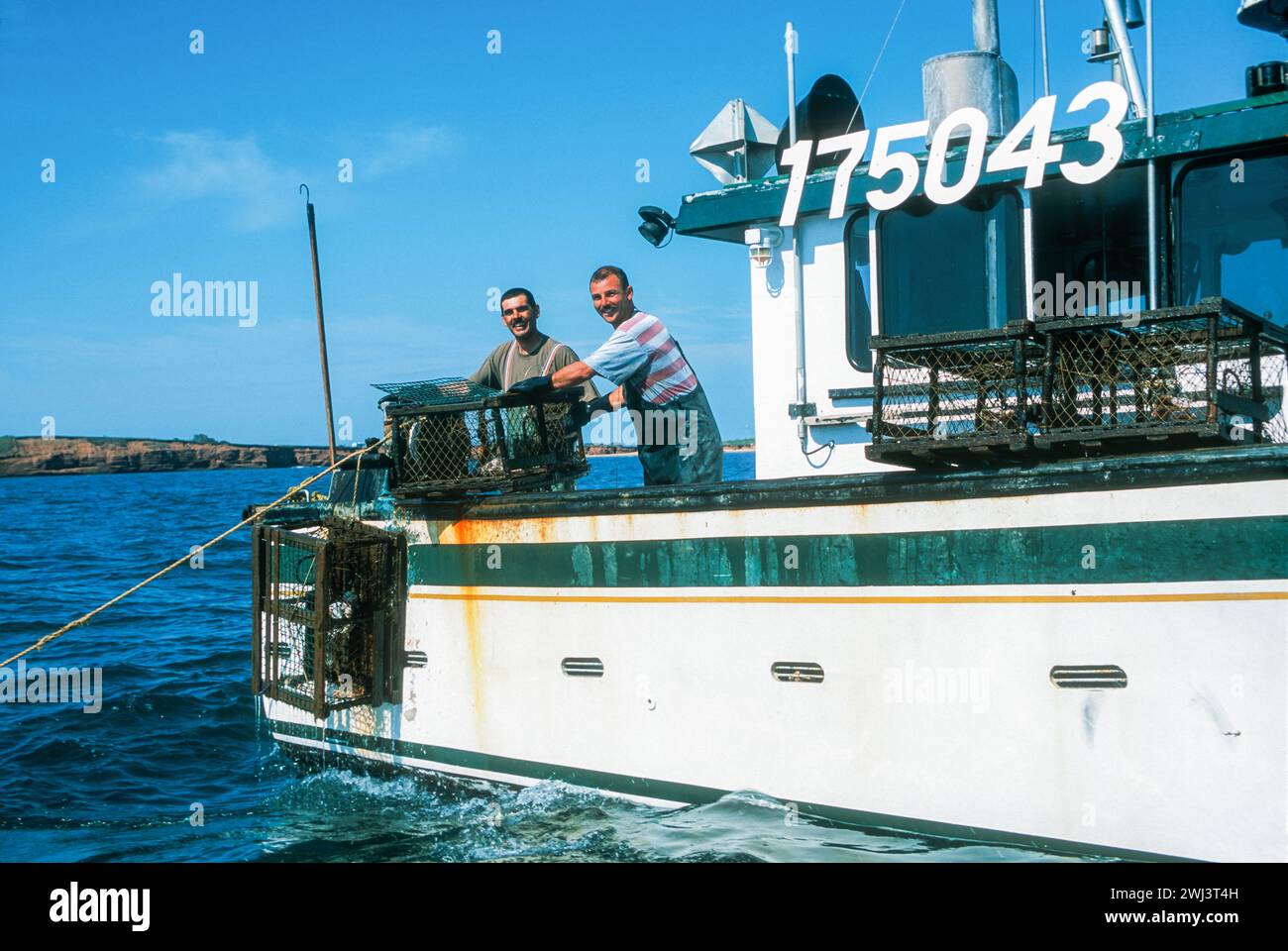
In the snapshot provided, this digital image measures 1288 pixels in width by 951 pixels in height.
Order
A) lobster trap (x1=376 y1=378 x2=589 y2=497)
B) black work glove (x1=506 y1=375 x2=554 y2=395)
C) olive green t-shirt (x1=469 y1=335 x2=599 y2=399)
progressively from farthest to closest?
olive green t-shirt (x1=469 y1=335 x2=599 y2=399) → lobster trap (x1=376 y1=378 x2=589 y2=497) → black work glove (x1=506 y1=375 x2=554 y2=395)

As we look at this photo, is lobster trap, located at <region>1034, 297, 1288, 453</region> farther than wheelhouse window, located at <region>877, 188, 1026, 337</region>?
No

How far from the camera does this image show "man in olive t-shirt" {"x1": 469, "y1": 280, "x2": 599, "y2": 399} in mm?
7812

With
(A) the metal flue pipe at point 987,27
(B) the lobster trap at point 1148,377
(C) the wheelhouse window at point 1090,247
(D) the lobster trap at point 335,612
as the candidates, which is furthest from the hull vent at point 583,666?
(A) the metal flue pipe at point 987,27

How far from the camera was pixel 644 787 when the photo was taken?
660 centimetres

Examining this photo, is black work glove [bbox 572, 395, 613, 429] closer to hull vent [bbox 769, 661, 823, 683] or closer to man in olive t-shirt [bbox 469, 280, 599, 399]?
man in olive t-shirt [bbox 469, 280, 599, 399]

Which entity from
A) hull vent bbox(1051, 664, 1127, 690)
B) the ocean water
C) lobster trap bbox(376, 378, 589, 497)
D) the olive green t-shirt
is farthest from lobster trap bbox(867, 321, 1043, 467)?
the olive green t-shirt

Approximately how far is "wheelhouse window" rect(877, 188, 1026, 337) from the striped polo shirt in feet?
3.89

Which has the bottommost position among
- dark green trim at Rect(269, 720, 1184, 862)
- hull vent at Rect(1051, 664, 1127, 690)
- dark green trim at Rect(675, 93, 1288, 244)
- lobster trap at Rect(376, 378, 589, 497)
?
dark green trim at Rect(269, 720, 1184, 862)

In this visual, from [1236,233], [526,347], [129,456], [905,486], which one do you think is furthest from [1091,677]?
[129,456]

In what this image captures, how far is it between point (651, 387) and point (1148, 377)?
108 inches

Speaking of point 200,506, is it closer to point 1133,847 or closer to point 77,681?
point 77,681

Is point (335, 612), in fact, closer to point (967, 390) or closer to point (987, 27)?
point (967, 390)
